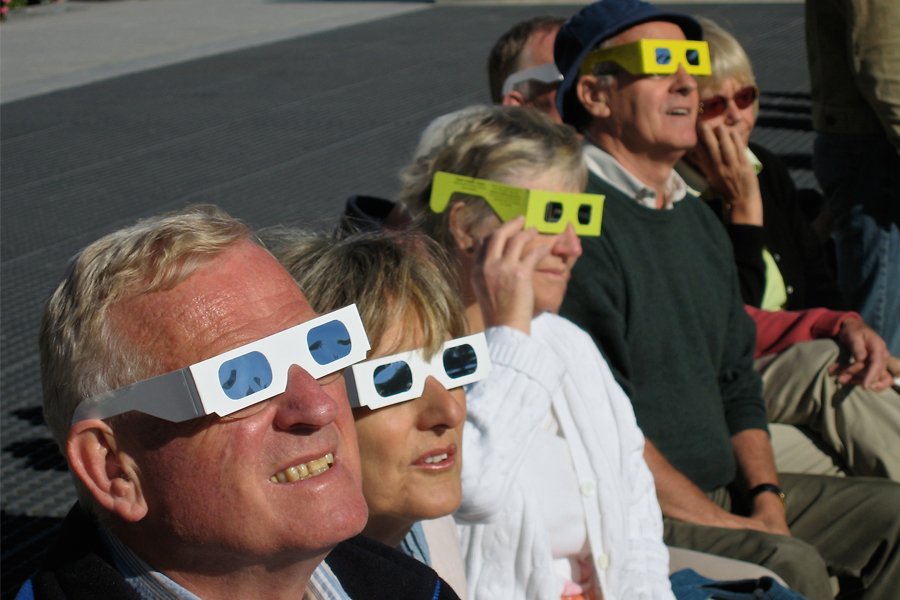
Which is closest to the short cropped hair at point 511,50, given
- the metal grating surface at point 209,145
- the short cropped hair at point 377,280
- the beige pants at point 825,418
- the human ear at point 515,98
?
the human ear at point 515,98

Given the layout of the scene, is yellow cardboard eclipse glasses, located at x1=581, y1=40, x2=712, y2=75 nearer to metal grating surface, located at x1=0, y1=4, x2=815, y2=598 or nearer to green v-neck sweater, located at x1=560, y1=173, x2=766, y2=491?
green v-neck sweater, located at x1=560, y1=173, x2=766, y2=491

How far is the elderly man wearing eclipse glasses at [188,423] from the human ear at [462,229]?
4.16 feet

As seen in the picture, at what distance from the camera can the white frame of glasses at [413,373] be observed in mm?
2098

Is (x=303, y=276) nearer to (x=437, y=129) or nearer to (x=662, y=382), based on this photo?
(x=437, y=129)

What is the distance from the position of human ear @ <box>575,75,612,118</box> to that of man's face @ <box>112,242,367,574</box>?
2171 mm

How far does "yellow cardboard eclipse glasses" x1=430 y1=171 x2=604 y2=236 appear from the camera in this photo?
9.46 feet

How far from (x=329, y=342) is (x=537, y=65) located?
273 centimetres

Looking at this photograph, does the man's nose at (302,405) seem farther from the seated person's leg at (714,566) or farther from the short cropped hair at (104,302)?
the seated person's leg at (714,566)

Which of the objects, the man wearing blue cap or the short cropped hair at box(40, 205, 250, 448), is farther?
the man wearing blue cap

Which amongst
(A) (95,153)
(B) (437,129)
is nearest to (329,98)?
(A) (95,153)

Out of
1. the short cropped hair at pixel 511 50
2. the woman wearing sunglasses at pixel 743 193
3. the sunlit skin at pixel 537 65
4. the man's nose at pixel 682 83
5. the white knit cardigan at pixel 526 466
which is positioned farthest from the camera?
the short cropped hair at pixel 511 50

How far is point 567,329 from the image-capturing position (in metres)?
2.94

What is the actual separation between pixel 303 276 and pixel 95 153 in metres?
6.02

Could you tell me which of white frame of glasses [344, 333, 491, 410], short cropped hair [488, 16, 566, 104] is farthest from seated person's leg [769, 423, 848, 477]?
white frame of glasses [344, 333, 491, 410]
